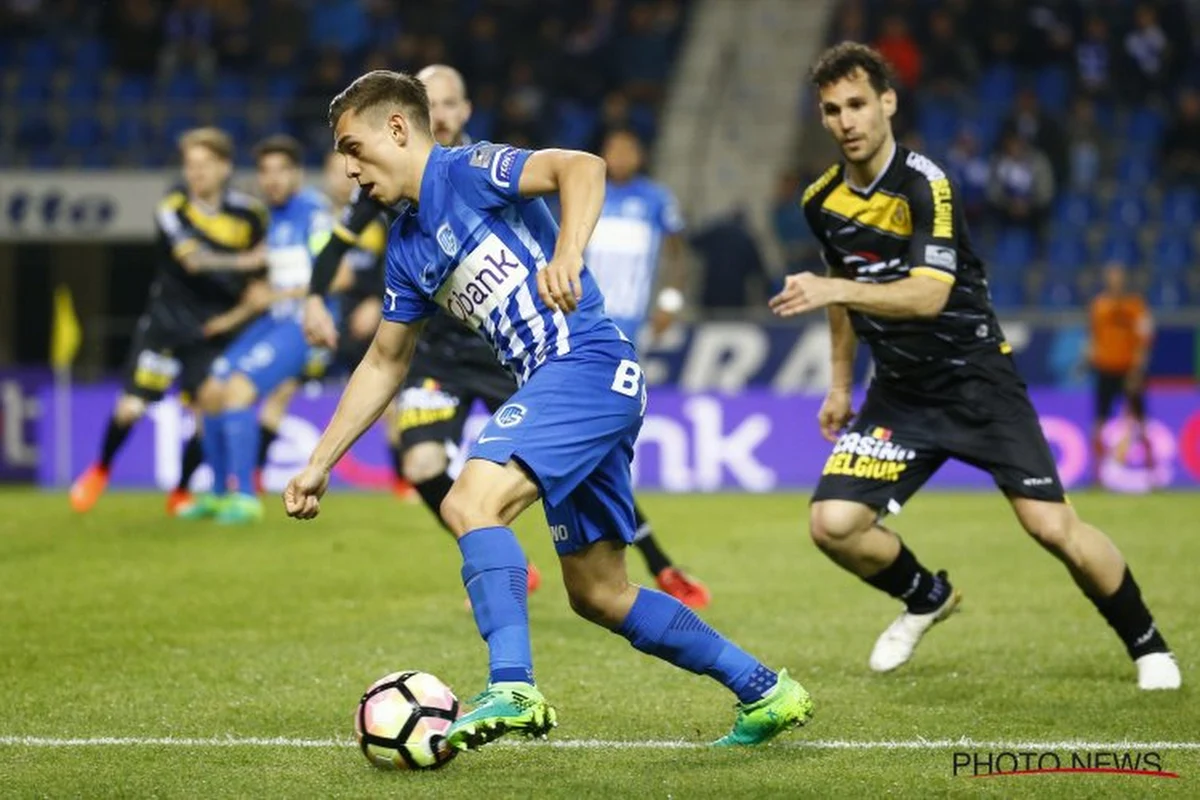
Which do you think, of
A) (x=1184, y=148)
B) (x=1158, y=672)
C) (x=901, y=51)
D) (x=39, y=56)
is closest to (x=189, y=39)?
(x=39, y=56)

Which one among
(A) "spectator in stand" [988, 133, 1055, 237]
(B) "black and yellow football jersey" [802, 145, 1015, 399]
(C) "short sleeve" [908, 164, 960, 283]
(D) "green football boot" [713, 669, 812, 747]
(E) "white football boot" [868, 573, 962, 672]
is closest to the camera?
(D) "green football boot" [713, 669, 812, 747]

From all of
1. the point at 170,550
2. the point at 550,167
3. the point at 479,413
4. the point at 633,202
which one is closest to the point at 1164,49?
the point at 479,413

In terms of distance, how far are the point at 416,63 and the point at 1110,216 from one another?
27.6 ft

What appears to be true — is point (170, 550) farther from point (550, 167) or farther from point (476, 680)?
point (550, 167)

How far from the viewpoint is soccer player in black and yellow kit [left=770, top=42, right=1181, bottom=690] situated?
7.03m

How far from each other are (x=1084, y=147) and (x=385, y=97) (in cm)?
1786

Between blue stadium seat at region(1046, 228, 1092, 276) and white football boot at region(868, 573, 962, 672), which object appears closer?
white football boot at region(868, 573, 962, 672)

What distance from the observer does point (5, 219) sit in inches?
855

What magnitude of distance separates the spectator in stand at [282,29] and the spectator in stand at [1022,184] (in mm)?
8822

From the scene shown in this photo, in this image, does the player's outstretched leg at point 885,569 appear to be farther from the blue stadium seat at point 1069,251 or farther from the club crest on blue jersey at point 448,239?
the blue stadium seat at point 1069,251

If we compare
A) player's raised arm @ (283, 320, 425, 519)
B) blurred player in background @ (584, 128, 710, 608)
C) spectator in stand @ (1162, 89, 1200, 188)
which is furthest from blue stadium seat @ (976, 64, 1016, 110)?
player's raised arm @ (283, 320, 425, 519)

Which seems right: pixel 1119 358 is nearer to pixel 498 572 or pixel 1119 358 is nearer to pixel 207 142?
pixel 207 142

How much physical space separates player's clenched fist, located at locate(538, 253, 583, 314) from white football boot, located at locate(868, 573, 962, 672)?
2.76 meters

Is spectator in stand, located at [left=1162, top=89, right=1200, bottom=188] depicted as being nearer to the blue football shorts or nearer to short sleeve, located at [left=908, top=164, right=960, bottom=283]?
short sleeve, located at [left=908, top=164, right=960, bottom=283]
